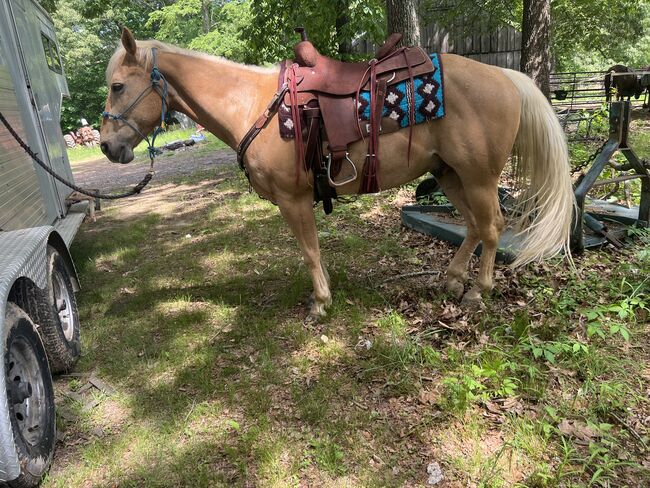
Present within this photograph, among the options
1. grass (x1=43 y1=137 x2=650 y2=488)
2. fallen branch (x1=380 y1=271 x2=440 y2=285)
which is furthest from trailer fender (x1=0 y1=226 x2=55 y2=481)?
fallen branch (x1=380 y1=271 x2=440 y2=285)

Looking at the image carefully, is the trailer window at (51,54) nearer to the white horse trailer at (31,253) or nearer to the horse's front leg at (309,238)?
the white horse trailer at (31,253)

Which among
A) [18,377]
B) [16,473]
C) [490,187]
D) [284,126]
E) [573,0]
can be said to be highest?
[573,0]

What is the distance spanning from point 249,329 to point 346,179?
1496 millimetres

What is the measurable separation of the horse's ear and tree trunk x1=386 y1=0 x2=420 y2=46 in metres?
4.11

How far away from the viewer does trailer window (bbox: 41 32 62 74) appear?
18.4ft

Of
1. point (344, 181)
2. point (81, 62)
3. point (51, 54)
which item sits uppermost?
point (81, 62)

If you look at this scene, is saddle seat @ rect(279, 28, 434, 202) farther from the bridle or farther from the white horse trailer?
the white horse trailer

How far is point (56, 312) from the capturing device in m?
2.98

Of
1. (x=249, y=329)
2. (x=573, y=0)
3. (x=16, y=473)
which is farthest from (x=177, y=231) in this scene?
(x=573, y=0)

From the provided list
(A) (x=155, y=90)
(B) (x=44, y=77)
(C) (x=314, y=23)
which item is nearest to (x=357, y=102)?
(A) (x=155, y=90)

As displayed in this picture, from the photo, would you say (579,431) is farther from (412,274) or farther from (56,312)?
(56,312)

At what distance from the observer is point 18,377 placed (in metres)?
2.29

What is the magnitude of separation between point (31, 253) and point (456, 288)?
126 inches

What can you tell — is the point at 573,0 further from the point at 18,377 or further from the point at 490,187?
the point at 18,377
